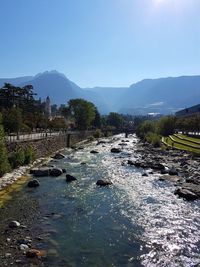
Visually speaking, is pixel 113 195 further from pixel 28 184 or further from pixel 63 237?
pixel 63 237

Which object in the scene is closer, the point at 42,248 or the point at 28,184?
the point at 42,248

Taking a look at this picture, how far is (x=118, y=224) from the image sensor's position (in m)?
27.1

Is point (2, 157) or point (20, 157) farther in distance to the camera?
point (20, 157)

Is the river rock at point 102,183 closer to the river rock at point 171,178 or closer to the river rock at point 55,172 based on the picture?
the river rock at point 55,172

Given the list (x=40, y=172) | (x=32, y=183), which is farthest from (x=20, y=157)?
(x=32, y=183)

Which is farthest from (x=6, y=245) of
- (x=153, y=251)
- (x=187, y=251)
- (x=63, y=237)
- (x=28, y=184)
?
(x=28, y=184)

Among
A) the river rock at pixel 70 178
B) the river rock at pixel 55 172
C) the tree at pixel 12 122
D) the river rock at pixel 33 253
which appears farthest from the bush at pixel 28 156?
the river rock at pixel 33 253

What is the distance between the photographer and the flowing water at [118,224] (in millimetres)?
20984

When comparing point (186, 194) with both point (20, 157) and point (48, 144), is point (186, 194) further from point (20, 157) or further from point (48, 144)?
point (48, 144)

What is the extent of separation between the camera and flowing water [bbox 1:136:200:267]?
68.8 feet

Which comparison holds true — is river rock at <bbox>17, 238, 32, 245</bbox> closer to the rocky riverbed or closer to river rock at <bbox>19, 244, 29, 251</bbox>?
river rock at <bbox>19, 244, 29, 251</bbox>

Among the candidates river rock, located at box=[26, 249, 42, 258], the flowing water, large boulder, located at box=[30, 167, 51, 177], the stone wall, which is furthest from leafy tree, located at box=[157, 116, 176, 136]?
river rock, located at box=[26, 249, 42, 258]

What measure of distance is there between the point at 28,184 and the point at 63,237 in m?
17.0

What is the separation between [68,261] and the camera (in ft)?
66.0
